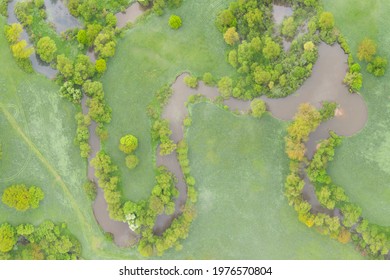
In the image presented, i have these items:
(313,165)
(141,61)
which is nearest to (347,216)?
(313,165)

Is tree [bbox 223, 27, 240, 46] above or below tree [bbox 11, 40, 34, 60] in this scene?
above

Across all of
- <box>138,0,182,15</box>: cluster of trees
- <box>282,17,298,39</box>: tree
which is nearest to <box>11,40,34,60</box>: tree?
<box>138,0,182,15</box>: cluster of trees

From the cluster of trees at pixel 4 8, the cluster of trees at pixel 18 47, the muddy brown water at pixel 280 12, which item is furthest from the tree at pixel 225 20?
the cluster of trees at pixel 4 8

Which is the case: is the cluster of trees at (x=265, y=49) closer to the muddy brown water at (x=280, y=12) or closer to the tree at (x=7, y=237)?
the muddy brown water at (x=280, y=12)

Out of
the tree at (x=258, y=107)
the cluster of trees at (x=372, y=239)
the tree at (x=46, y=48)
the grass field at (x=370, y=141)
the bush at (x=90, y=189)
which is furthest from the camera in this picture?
the tree at (x=46, y=48)

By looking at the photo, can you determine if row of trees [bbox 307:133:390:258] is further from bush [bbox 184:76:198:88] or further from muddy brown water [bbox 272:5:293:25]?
bush [bbox 184:76:198:88]

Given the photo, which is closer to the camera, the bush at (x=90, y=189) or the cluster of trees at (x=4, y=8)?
the bush at (x=90, y=189)
